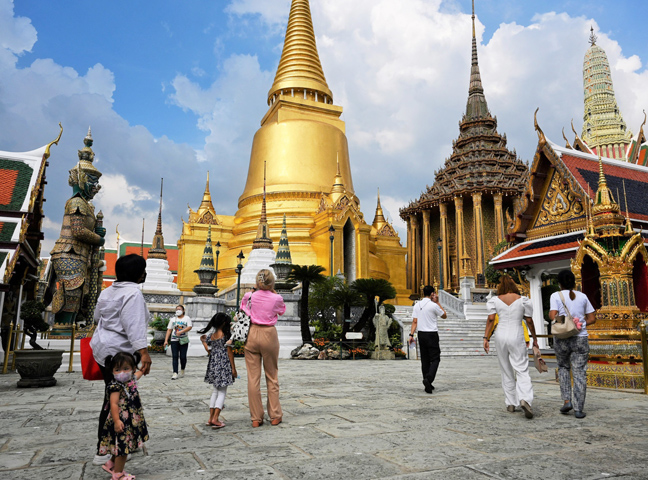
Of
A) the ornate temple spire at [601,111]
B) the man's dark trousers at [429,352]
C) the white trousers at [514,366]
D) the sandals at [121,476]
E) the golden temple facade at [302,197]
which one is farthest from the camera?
the ornate temple spire at [601,111]

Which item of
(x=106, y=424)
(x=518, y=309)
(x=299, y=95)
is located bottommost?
(x=106, y=424)

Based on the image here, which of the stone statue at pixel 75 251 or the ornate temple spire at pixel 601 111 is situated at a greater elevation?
the ornate temple spire at pixel 601 111

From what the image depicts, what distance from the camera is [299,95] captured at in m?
32.7

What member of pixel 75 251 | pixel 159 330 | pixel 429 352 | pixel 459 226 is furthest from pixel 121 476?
pixel 459 226

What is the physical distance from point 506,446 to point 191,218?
2819 cm

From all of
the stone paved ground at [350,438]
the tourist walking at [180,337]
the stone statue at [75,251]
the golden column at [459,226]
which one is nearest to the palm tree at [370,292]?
the tourist walking at [180,337]

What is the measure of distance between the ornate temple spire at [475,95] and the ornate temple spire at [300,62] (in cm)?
992

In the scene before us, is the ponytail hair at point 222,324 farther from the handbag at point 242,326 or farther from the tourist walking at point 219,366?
the handbag at point 242,326

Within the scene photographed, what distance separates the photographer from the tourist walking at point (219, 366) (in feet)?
15.0

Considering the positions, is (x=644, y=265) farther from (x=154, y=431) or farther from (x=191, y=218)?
(x=191, y=218)

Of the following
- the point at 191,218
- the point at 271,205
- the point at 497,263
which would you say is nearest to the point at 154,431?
the point at 497,263

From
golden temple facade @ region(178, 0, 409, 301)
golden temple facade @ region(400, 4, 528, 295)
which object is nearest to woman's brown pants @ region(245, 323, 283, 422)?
golden temple facade @ region(178, 0, 409, 301)

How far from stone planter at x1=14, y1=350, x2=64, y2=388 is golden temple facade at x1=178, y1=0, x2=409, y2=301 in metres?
17.3

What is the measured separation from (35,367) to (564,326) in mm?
7377
